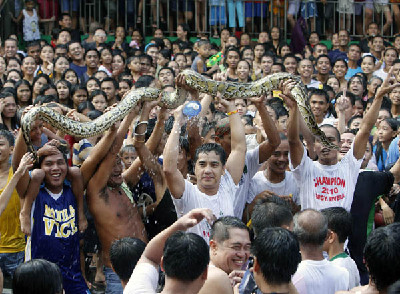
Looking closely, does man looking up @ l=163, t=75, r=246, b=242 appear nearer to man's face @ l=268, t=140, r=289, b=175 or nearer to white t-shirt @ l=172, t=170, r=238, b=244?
white t-shirt @ l=172, t=170, r=238, b=244

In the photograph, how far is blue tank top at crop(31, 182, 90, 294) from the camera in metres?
5.67

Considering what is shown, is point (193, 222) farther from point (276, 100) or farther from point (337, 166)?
point (276, 100)

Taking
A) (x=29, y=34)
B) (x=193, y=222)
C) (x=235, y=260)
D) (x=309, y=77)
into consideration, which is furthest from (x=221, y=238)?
(x=29, y=34)

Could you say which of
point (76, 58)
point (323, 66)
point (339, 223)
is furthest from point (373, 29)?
point (339, 223)

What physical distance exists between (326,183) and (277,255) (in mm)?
2657

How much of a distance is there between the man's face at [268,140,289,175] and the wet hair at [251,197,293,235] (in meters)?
1.83

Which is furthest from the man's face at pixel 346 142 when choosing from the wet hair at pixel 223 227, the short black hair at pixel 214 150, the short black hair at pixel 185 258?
the short black hair at pixel 185 258

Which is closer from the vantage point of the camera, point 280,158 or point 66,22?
point 280,158

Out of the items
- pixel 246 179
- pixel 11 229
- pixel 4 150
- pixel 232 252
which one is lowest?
pixel 11 229

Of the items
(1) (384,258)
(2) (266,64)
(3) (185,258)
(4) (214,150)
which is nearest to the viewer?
(3) (185,258)

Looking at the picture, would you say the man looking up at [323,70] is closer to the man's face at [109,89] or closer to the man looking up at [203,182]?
the man's face at [109,89]

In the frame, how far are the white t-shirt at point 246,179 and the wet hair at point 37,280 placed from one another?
109 inches

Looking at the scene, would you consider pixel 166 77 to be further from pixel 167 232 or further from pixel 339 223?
pixel 167 232

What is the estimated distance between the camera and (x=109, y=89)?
1029 centimetres
